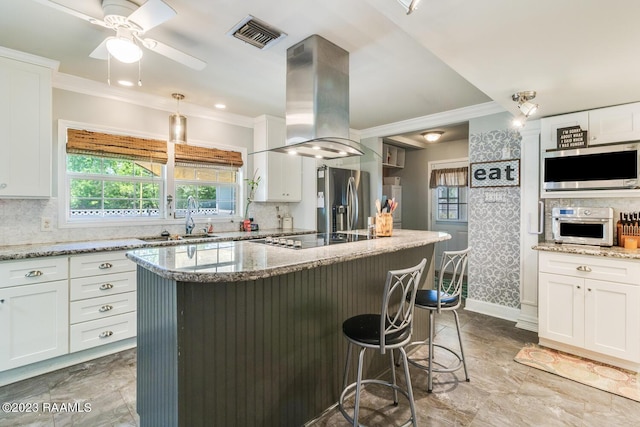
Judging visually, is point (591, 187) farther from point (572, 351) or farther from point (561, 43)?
point (561, 43)

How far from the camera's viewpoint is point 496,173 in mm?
3709

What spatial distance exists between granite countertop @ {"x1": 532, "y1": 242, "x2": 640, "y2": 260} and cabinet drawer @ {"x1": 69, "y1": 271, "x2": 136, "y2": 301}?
149 inches

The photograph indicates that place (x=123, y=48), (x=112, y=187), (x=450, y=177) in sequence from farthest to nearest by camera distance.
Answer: (x=450, y=177) < (x=112, y=187) < (x=123, y=48)

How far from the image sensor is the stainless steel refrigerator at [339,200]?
4.61m

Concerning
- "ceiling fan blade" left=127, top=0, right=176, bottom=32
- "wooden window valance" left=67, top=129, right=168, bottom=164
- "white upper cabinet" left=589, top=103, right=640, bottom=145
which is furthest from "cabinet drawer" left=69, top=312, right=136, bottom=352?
"white upper cabinet" left=589, top=103, right=640, bottom=145

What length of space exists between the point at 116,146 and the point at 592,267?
461 cm

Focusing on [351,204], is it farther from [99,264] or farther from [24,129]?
[24,129]

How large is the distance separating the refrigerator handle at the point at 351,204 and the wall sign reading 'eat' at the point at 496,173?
1.68m

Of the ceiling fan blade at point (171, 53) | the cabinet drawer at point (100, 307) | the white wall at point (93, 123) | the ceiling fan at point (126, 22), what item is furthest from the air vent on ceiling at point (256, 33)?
the cabinet drawer at point (100, 307)

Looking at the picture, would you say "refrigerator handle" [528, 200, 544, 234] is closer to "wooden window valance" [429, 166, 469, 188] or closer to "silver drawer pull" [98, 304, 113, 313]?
"wooden window valance" [429, 166, 469, 188]

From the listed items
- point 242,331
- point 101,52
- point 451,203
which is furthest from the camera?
point 451,203

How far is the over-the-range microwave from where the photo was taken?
2689 mm

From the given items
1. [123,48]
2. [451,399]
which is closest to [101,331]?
[123,48]

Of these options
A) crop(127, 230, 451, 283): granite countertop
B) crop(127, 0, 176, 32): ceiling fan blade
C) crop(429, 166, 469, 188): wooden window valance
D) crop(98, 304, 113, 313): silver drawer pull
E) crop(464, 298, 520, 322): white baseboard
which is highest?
crop(127, 0, 176, 32): ceiling fan blade
